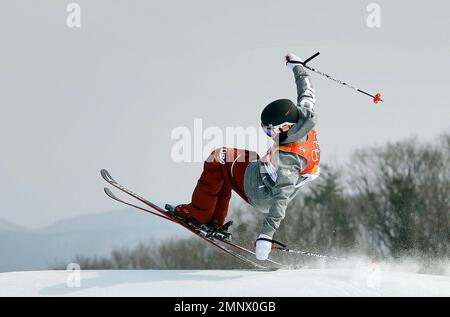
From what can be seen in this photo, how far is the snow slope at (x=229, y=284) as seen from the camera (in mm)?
4980

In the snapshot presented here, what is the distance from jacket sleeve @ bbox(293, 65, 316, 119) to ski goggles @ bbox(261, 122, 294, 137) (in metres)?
0.18

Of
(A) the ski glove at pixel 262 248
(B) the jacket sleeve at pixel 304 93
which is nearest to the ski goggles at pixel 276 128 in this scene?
(B) the jacket sleeve at pixel 304 93

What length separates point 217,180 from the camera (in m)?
6.37

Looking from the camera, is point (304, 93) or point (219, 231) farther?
point (219, 231)

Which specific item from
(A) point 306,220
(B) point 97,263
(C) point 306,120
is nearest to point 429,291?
(C) point 306,120

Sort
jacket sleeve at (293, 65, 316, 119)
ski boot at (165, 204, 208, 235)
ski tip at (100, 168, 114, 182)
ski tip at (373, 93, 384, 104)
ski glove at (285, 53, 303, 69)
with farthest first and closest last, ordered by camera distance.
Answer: ski tip at (100, 168, 114, 182) → ski boot at (165, 204, 208, 235) → ski glove at (285, 53, 303, 69) → ski tip at (373, 93, 384, 104) → jacket sleeve at (293, 65, 316, 119)

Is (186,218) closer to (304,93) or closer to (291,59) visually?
(304,93)

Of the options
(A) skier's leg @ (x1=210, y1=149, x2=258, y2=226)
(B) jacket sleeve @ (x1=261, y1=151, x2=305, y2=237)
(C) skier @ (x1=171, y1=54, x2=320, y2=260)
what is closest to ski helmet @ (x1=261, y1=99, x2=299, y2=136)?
(C) skier @ (x1=171, y1=54, x2=320, y2=260)

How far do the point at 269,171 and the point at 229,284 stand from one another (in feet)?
4.06

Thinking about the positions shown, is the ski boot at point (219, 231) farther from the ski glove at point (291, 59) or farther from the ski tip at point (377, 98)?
the ski tip at point (377, 98)

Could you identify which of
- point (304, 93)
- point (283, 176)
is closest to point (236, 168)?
point (283, 176)

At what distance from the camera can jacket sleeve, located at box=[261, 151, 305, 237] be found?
5688 mm

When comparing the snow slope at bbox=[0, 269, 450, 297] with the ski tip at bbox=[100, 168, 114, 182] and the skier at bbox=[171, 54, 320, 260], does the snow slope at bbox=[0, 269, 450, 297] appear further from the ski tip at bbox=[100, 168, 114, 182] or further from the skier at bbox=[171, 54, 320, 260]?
the ski tip at bbox=[100, 168, 114, 182]

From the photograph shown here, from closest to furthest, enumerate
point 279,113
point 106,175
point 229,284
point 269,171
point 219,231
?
point 229,284 → point 279,113 → point 269,171 → point 219,231 → point 106,175
